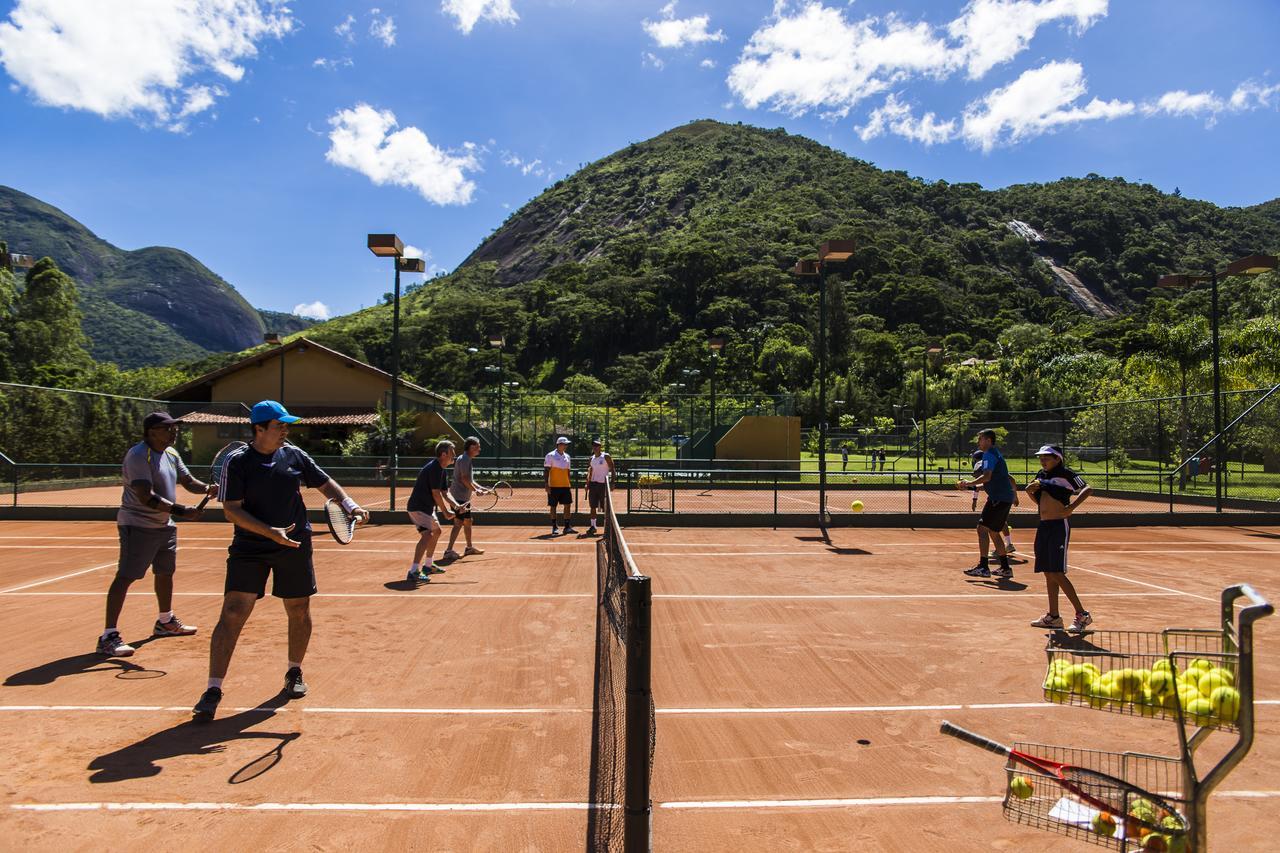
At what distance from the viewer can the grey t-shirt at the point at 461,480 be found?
37.7 ft

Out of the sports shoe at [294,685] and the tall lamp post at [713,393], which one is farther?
the tall lamp post at [713,393]

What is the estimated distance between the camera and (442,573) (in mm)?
10836

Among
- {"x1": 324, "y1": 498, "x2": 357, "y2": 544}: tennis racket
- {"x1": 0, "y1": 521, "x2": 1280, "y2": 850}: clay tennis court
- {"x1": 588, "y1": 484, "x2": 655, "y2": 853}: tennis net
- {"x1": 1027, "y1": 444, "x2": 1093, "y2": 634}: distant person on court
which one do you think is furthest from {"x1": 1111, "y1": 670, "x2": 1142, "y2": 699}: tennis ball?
{"x1": 324, "y1": 498, "x2": 357, "y2": 544}: tennis racket

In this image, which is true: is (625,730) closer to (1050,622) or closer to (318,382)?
(1050,622)

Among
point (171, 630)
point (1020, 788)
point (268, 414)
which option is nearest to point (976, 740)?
point (1020, 788)

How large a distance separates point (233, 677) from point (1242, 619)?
6.37 meters

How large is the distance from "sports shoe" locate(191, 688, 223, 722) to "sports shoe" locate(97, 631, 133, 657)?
194cm

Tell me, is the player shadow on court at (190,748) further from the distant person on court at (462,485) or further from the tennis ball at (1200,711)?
the distant person on court at (462,485)

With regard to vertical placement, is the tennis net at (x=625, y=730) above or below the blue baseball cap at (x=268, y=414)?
below

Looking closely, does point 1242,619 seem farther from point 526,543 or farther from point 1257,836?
point 526,543

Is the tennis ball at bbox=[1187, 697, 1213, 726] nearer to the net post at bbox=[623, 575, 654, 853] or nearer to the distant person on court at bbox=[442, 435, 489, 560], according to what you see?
the net post at bbox=[623, 575, 654, 853]

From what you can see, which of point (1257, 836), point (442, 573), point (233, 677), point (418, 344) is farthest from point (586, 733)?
point (418, 344)

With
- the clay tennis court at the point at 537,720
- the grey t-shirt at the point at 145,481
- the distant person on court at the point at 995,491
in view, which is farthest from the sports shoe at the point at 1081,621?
the grey t-shirt at the point at 145,481

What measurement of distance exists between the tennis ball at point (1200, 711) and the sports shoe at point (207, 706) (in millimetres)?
5411
